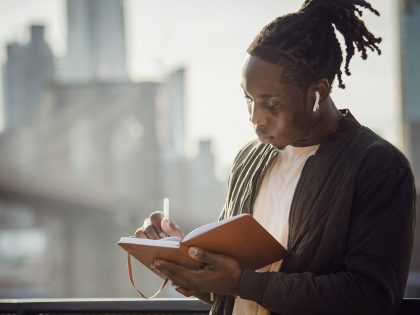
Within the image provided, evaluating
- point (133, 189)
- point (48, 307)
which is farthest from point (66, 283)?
point (48, 307)

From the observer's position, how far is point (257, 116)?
1.67 meters

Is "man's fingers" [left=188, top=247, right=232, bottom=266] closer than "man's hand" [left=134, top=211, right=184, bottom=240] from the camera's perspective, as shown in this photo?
Yes

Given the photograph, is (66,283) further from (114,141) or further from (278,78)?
(278,78)

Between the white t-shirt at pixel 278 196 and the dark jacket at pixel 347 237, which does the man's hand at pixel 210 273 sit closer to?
the dark jacket at pixel 347 237

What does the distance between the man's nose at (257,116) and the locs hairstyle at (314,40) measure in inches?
3.8

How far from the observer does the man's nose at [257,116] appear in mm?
1659

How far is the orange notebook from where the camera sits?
5.14ft

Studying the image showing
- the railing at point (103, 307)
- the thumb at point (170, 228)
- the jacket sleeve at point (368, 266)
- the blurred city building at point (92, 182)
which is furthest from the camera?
the blurred city building at point (92, 182)

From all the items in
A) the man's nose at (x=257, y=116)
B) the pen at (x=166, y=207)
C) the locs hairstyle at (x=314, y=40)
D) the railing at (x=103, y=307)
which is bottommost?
the railing at (x=103, y=307)

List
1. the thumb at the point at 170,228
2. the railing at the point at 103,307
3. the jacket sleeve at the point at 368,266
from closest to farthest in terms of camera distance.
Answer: the jacket sleeve at the point at 368,266 < the thumb at the point at 170,228 < the railing at the point at 103,307

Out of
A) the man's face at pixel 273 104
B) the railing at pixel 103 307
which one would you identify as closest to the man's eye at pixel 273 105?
the man's face at pixel 273 104

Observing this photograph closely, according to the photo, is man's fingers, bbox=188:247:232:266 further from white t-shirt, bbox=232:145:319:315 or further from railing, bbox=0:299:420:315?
railing, bbox=0:299:420:315

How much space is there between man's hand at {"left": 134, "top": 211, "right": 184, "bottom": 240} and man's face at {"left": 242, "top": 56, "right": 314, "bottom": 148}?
0.38 metres

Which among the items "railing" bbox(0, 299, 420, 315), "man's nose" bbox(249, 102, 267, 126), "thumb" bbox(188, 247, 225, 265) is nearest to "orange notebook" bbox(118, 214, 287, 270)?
"thumb" bbox(188, 247, 225, 265)
